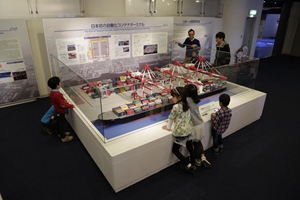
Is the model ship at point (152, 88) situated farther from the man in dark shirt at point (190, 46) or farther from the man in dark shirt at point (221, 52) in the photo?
the man in dark shirt at point (190, 46)

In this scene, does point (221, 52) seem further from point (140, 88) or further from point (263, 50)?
point (263, 50)

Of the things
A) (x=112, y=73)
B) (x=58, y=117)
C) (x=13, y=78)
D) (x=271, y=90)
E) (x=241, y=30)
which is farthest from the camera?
(x=241, y=30)

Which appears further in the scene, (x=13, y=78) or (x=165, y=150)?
(x=13, y=78)

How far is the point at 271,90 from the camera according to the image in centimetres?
580

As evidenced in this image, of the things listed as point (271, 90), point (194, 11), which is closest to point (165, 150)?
point (271, 90)

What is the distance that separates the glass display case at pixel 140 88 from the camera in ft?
8.75

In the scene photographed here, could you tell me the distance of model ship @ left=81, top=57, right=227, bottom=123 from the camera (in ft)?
9.08

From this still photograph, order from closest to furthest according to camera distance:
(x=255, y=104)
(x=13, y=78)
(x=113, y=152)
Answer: (x=113, y=152) → (x=255, y=104) → (x=13, y=78)

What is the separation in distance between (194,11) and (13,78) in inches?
204

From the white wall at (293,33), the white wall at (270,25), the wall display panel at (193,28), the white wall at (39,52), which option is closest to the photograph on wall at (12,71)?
the white wall at (39,52)

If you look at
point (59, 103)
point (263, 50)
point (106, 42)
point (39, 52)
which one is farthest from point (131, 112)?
point (263, 50)

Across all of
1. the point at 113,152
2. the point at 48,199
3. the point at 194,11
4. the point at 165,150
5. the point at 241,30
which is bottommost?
the point at 48,199

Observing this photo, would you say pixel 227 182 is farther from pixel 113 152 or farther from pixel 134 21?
pixel 134 21

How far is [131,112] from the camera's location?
279 cm
